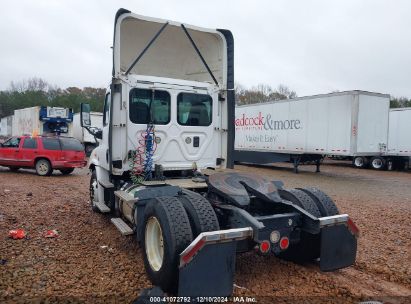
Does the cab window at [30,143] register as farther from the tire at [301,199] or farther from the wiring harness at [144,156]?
the tire at [301,199]

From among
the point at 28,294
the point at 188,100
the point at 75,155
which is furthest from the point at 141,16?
the point at 75,155

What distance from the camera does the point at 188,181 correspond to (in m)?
5.79

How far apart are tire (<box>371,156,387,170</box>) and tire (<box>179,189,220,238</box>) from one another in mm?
20062

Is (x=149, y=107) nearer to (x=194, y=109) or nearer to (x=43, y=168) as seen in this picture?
(x=194, y=109)

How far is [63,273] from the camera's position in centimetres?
446

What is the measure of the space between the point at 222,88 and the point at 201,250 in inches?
157

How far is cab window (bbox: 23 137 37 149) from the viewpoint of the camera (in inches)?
605

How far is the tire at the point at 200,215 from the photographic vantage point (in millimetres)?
3828

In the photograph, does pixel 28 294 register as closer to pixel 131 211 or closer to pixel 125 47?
pixel 131 211

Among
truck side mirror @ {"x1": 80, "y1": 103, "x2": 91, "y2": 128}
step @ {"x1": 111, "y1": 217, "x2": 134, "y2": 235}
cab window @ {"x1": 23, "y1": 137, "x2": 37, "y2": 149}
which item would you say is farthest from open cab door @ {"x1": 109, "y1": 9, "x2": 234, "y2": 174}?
cab window @ {"x1": 23, "y1": 137, "x2": 37, "y2": 149}

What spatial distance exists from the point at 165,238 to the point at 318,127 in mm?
14073

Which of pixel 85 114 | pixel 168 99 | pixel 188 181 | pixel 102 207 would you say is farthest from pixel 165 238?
pixel 85 114

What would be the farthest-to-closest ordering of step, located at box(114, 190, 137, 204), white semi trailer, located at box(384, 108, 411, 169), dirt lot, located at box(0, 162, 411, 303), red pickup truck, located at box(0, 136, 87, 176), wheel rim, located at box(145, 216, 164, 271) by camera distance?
white semi trailer, located at box(384, 108, 411, 169) < red pickup truck, located at box(0, 136, 87, 176) < step, located at box(114, 190, 137, 204) < wheel rim, located at box(145, 216, 164, 271) < dirt lot, located at box(0, 162, 411, 303)

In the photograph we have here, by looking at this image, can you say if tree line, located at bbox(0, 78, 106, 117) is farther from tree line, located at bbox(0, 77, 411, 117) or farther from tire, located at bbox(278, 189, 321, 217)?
tire, located at bbox(278, 189, 321, 217)
